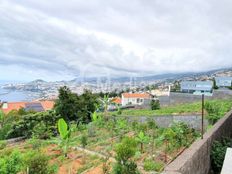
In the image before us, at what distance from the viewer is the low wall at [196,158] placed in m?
4.07

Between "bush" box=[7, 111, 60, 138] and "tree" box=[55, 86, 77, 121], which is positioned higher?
"tree" box=[55, 86, 77, 121]

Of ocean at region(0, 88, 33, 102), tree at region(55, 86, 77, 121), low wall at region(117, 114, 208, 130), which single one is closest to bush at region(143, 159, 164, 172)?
low wall at region(117, 114, 208, 130)

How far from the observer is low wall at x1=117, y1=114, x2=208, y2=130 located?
11.2 meters

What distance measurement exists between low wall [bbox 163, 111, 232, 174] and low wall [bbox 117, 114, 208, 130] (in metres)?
2.98

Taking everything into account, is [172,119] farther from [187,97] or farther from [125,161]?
[187,97]

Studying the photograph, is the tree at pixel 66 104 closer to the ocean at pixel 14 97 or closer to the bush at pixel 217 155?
the bush at pixel 217 155

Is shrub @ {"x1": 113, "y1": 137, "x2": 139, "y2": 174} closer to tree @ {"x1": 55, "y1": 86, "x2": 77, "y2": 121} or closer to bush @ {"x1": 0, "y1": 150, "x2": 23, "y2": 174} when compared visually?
bush @ {"x1": 0, "y1": 150, "x2": 23, "y2": 174}

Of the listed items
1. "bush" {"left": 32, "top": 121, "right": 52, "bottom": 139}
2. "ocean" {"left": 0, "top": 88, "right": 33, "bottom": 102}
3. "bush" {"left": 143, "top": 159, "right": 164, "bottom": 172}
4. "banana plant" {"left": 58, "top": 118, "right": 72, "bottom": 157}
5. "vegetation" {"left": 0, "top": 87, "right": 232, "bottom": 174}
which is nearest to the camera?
"vegetation" {"left": 0, "top": 87, "right": 232, "bottom": 174}

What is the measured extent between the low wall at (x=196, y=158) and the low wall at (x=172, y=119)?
2.98m

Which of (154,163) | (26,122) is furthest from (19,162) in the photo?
(26,122)

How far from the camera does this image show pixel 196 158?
5125 mm

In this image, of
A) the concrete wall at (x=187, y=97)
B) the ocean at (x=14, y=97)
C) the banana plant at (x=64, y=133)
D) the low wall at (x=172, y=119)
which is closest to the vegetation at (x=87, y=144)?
the banana plant at (x=64, y=133)

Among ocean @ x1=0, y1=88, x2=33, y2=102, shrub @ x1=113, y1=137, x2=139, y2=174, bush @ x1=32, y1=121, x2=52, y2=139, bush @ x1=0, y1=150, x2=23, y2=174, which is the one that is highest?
shrub @ x1=113, y1=137, x2=139, y2=174

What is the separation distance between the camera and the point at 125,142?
4727mm
